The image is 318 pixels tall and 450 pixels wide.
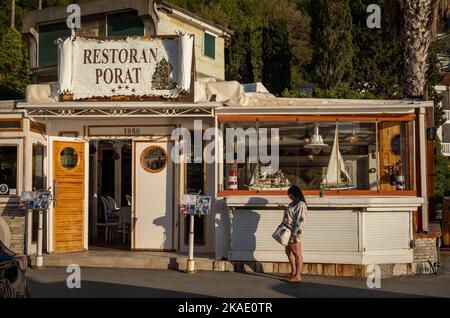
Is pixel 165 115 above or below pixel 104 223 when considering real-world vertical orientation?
above

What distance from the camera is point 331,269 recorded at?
12.3 meters

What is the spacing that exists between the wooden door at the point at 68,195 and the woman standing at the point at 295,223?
5.21 metres

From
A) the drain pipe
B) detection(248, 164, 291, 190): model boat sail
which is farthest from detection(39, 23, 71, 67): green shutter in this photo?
the drain pipe

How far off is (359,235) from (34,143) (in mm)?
6818

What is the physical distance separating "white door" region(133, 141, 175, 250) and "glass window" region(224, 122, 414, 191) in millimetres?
1348

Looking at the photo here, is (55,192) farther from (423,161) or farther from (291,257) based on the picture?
(423,161)

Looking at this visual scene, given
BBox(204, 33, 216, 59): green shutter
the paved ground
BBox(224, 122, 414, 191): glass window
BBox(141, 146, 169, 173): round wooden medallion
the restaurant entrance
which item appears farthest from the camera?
BBox(204, 33, 216, 59): green shutter

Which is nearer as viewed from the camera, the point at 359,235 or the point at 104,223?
the point at 359,235

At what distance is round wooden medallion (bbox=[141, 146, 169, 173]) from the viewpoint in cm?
1431

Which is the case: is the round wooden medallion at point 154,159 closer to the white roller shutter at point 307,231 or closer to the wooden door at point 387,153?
the white roller shutter at point 307,231

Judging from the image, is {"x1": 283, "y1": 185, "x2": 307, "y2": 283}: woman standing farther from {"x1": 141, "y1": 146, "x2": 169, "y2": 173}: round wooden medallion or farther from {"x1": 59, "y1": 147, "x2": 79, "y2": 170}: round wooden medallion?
{"x1": 59, "y1": 147, "x2": 79, "y2": 170}: round wooden medallion

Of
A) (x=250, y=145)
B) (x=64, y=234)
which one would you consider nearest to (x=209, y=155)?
(x=250, y=145)

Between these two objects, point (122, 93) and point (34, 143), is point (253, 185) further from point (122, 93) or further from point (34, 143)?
point (34, 143)
